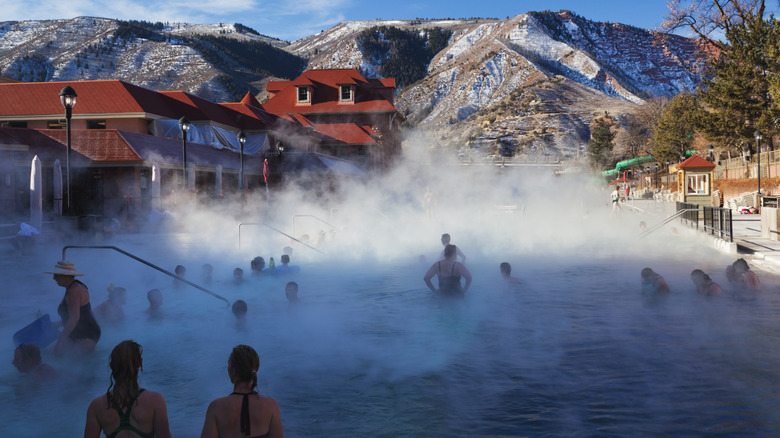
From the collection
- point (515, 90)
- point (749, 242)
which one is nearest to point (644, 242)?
point (749, 242)

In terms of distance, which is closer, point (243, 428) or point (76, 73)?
point (243, 428)

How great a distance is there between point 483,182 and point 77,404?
158 ft

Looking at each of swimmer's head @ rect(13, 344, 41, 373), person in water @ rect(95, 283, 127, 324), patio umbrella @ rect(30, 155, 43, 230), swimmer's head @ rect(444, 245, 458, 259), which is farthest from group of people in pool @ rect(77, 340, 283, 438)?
patio umbrella @ rect(30, 155, 43, 230)

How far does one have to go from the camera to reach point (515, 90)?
643ft

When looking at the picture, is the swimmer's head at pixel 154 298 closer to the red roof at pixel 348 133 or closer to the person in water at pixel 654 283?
the person in water at pixel 654 283

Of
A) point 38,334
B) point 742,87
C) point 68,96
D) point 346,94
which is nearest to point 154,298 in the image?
point 38,334

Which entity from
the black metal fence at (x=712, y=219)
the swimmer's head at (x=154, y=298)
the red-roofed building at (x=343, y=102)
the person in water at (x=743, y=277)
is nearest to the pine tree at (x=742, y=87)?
the black metal fence at (x=712, y=219)

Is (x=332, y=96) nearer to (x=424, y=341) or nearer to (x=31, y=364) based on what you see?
(x=424, y=341)

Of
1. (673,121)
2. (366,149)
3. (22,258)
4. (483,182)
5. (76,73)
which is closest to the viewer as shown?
(22,258)

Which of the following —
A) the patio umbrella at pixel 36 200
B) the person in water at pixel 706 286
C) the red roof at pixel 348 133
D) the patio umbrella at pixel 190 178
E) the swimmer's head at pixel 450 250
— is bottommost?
the person in water at pixel 706 286

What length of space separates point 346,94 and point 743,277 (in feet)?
150

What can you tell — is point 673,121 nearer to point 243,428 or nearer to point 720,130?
point 720,130

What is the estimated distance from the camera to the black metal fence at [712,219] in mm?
16562

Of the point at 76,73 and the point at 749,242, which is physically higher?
the point at 76,73
